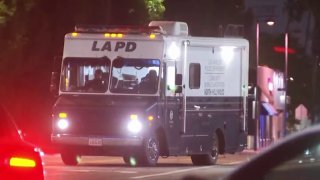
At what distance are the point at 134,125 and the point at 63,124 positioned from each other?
180cm

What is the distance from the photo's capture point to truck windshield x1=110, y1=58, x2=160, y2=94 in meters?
22.2

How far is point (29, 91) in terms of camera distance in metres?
31.3

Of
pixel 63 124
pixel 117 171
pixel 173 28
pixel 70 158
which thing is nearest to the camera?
pixel 117 171

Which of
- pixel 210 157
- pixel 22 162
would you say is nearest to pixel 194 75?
pixel 210 157

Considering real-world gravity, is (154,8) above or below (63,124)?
above

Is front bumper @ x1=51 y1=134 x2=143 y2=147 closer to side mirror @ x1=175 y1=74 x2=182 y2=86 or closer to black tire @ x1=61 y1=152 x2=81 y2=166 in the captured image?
black tire @ x1=61 y1=152 x2=81 y2=166

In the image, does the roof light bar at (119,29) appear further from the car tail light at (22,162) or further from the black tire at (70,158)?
the car tail light at (22,162)

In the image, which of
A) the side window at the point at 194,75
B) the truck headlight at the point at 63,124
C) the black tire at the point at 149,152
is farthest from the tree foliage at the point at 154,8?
the truck headlight at the point at 63,124

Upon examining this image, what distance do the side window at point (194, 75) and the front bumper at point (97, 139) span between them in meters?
2.48

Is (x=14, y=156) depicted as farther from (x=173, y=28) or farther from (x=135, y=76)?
(x=173, y=28)

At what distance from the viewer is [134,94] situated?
72.9ft

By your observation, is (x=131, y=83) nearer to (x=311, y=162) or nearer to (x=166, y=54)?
(x=166, y=54)

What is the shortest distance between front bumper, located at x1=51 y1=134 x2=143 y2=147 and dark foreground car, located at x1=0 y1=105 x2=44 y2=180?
13028 millimetres

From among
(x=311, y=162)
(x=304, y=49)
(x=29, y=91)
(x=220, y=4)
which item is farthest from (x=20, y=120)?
(x=304, y=49)
